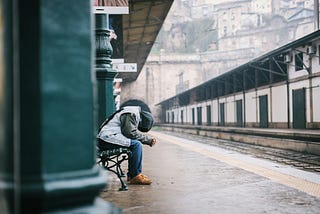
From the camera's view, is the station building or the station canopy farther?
the station building

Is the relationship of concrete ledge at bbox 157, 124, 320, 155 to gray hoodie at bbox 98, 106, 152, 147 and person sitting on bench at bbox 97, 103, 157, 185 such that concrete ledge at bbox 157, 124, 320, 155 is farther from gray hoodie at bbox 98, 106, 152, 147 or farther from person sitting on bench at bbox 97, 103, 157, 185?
gray hoodie at bbox 98, 106, 152, 147

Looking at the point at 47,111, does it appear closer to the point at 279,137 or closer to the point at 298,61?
the point at 279,137

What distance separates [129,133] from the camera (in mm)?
5270

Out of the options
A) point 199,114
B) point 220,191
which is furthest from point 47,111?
point 199,114

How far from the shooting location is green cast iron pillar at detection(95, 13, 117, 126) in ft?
22.6

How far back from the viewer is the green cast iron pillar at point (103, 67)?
22.6ft

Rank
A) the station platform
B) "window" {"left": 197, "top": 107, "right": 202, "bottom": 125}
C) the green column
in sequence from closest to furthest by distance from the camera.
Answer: the green column < the station platform < "window" {"left": 197, "top": 107, "right": 202, "bottom": 125}

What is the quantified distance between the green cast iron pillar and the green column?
208 inches

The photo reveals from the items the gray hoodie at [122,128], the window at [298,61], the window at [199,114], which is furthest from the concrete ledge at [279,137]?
the window at [199,114]

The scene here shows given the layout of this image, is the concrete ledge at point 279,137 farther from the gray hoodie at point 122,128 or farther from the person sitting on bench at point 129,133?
the gray hoodie at point 122,128

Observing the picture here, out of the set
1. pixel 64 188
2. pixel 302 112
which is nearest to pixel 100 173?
pixel 64 188

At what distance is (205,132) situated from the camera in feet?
90.7

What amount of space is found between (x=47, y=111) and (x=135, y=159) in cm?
398

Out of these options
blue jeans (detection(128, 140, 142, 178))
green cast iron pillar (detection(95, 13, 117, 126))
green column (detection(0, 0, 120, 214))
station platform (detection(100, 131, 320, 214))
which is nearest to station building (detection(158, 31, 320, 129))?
station platform (detection(100, 131, 320, 214))
